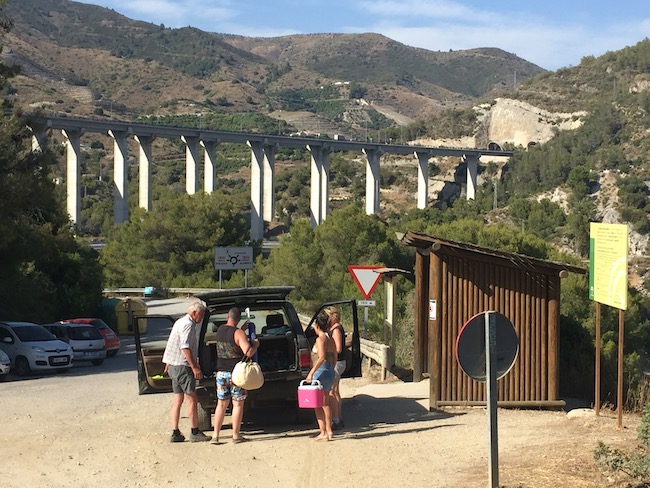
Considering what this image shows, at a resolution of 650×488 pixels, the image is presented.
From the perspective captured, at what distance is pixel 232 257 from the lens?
155 ft

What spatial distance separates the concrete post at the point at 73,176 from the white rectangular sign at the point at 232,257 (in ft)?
146

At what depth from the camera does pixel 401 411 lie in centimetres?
1555

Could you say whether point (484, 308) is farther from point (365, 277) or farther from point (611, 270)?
point (365, 277)

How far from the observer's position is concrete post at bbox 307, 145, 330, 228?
392 ft

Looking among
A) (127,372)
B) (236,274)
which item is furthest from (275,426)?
(236,274)

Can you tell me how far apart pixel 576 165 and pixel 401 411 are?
390 ft

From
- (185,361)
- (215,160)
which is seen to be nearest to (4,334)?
(185,361)

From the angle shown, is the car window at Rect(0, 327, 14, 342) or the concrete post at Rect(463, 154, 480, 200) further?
the concrete post at Rect(463, 154, 480, 200)

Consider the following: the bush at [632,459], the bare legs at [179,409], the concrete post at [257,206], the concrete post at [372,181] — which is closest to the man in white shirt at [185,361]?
the bare legs at [179,409]

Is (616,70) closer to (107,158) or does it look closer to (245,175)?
(245,175)

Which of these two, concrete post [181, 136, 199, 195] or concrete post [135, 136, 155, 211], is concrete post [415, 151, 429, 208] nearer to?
concrete post [181, 136, 199, 195]

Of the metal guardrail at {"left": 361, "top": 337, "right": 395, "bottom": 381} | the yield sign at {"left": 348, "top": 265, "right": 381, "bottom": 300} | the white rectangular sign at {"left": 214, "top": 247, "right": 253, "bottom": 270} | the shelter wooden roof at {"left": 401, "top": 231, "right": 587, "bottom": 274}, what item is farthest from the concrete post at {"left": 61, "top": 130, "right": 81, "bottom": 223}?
the shelter wooden roof at {"left": 401, "top": 231, "right": 587, "bottom": 274}

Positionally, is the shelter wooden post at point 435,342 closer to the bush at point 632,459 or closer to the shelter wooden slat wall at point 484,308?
the shelter wooden slat wall at point 484,308

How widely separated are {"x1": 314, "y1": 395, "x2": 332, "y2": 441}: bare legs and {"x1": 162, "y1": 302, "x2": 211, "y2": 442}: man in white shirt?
1497mm
